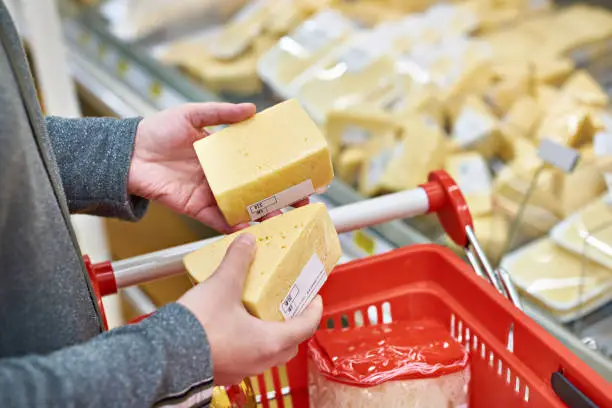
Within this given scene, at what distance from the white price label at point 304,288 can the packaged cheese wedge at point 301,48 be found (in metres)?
1.39

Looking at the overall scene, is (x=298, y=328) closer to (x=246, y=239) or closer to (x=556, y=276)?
(x=246, y=239)

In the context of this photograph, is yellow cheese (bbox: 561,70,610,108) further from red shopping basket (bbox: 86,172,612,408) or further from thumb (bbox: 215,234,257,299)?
thumb (bbox: 215,234,257,299)

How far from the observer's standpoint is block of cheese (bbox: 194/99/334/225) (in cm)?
111

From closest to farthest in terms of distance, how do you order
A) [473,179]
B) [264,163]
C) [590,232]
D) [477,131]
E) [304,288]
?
1. [304,288]
2. [264,163]
3. [590,232]
4. [473,179]
5. [477,131]

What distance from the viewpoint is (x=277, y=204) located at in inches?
44.9

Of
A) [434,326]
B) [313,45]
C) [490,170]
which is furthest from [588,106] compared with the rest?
[434,326]

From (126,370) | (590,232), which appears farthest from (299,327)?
(590,232)

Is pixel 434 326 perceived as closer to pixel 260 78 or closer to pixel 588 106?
pixel 588 106

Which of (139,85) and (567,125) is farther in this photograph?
(139,85)

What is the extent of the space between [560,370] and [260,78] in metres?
1.71

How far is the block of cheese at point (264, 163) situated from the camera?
111 cm

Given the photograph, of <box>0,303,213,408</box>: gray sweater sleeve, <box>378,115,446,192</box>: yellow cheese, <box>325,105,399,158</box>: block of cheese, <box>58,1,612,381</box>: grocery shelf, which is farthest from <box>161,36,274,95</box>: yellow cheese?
<box>0,303,213,408</box>: gray sweater sleeve

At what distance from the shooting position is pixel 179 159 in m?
1.23

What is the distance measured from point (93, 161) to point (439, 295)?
0.57 m
